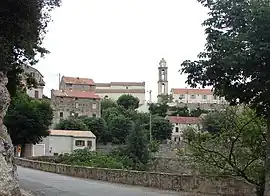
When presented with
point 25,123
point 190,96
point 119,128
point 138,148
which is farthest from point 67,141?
point 190,96

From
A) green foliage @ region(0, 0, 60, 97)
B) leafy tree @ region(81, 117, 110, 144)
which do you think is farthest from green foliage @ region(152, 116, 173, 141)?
green foliage @ region(0, 0, 60, 97)

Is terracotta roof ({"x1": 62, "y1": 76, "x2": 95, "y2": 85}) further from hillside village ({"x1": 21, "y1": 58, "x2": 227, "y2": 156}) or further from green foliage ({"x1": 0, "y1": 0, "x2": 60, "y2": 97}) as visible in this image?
green foliage ({"x1": 0, "y1": 0, "x2": 60, "y2": 97})

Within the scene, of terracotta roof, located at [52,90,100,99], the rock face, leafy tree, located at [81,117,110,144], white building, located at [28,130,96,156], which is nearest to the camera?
the rock face

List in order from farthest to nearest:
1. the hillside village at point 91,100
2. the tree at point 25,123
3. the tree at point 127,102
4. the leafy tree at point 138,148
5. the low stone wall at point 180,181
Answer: the tree at point 127,102 → the hillside village at point 91,100 → the tree at point 25,123 → the leafy tree at point 138,148 → the low stone wall at point 180,181

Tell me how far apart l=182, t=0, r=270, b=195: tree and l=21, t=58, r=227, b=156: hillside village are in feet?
20.1

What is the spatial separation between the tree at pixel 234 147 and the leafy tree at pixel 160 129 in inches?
3009

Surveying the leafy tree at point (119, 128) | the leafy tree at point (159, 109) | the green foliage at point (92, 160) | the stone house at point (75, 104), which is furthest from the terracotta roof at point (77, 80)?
the green foliage at point (92, 160)

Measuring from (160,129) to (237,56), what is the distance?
85055 mm

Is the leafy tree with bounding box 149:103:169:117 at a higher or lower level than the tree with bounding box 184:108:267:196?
higher

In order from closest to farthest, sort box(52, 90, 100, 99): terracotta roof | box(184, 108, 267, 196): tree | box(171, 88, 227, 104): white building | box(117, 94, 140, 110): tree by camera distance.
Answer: box(184, 108, 267, 196): tree
box(52, 90, 100, 99): terracotta roof
box(117, 94, 140, 110): tree
box(171, 88, 227, 104): white building

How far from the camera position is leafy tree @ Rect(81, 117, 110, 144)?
306 ft

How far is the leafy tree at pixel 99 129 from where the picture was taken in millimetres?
93188

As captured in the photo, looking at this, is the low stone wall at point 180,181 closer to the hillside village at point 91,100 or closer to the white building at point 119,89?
the hillside village at point 91,100

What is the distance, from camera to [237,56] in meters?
13.6
